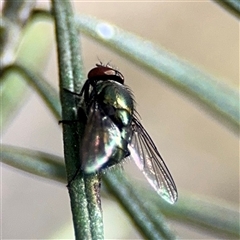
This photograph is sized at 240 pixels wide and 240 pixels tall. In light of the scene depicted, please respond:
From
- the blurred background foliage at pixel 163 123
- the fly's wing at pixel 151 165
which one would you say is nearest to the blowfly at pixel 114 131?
the fly's wing at pixel 151 165

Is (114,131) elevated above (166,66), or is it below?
below

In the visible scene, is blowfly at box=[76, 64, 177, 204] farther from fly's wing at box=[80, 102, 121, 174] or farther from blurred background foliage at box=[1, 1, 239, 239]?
blurred background foliage at box=[1, 1, 239, 239]

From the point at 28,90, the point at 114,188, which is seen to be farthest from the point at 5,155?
the point at 28,90

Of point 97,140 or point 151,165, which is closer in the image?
point 97,140

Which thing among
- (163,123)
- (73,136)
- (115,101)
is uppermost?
(163,123)

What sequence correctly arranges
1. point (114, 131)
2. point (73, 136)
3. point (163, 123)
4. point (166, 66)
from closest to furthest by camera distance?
point (73, 136)
point (114, 131)
point (166, 66)
point (163, 123)

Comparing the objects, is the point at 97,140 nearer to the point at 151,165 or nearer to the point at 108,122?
the point at 108,122

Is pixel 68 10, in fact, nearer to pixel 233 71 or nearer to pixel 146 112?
pixel 146 112

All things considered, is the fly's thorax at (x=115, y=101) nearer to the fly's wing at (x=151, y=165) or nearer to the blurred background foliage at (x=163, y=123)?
the fly's wing at (x=151, y=165)

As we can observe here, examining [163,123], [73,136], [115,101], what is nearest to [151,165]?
[115,101]
